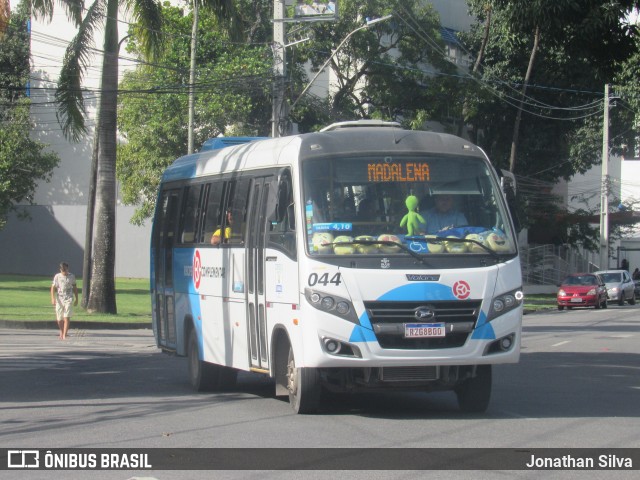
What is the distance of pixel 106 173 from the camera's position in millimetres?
28078

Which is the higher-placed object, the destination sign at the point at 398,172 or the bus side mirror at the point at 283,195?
the destination sign at the point at 398,172

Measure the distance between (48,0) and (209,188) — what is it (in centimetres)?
1321

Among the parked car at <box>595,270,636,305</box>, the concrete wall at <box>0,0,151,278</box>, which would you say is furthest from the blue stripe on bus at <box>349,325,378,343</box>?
the concrete wall at <box>0,0,151,278</box>

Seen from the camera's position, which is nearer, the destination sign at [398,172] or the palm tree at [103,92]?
the destination sign at [398,172]

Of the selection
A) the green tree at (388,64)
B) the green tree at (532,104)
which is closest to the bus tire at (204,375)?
the green tree at (388,64)

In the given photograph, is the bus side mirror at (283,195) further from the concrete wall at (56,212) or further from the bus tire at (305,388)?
the concrete wall at (56,212)

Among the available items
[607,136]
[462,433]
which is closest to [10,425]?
[462,433]

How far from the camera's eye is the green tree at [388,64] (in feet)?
142

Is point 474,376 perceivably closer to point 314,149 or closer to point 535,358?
point 314,149

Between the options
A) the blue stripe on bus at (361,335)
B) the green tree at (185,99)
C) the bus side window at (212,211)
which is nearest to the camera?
the blue stripe on bus at (361,335)

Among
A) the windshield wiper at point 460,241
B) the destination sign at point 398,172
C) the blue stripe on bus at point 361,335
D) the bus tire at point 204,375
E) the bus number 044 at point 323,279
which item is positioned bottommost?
the bus tire at point 204,375

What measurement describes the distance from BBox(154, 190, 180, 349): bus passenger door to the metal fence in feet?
138

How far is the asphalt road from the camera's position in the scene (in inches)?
375

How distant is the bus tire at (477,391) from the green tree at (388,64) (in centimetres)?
3171
